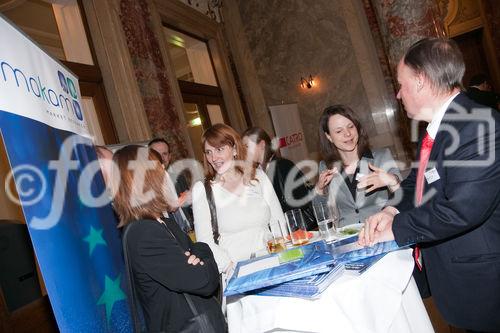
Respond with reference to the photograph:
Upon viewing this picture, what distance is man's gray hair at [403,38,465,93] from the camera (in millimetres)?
1437

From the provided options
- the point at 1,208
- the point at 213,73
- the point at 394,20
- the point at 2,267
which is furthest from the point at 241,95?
the point at 2,267

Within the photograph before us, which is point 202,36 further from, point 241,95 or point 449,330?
point 449,330

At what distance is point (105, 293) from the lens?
1872 millimetres

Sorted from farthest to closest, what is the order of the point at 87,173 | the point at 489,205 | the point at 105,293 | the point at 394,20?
the point at 394,20
the point at 87,173
the point at 105,293
the point at 489,205

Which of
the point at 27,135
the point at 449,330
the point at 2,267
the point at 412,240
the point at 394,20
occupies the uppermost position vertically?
the point at 394,20

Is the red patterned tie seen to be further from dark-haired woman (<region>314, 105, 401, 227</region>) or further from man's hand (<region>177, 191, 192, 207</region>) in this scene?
man's hand (<region>177, 191, 192, 207</region>)

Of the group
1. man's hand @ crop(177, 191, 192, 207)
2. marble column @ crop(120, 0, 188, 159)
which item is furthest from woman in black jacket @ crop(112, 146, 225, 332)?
marble column @ crop(120, 0, 188, 159)

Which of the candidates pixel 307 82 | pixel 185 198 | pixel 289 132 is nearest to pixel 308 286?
pixel 185 198

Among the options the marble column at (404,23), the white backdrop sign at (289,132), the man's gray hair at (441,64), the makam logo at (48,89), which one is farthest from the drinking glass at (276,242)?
the white backdrop sign at (289,132)

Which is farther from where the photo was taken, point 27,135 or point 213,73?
point 213,73

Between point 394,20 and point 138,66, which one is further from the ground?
point 138,66

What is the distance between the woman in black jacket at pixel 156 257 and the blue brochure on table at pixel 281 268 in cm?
21

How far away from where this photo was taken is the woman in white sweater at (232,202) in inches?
97.0

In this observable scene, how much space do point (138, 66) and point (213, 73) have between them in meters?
2.97
